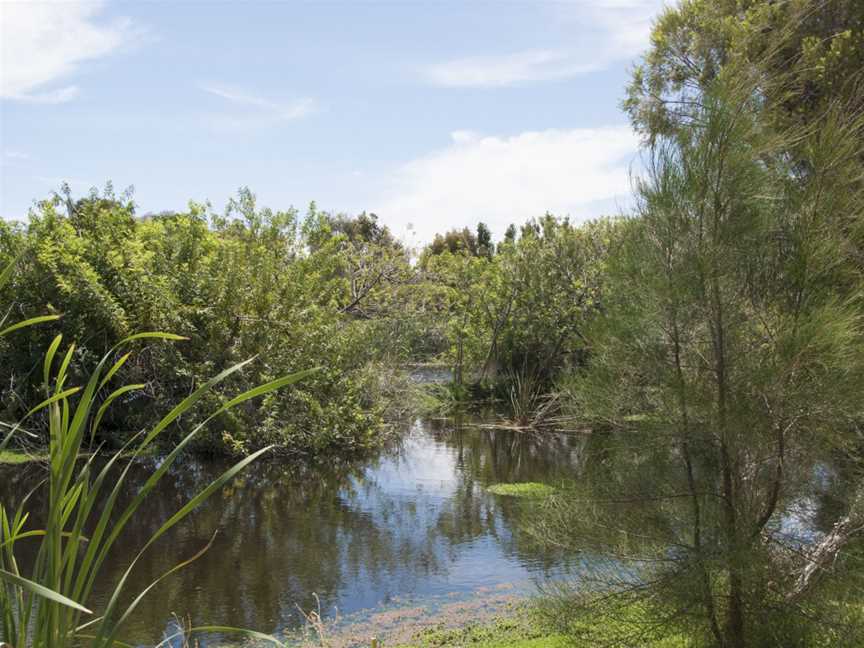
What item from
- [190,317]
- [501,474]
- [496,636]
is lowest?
[501,474]

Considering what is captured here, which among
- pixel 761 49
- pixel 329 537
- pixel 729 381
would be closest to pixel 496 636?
pixel 729 381

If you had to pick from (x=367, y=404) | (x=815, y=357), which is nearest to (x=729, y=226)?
(x=815, y=357)

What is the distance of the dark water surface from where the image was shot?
8.34m

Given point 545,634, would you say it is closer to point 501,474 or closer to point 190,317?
point 501,474

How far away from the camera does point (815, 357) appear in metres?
4.67

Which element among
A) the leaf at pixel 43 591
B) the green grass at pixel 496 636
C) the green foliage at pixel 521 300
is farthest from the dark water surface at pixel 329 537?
the green foliage at pixel 521 300

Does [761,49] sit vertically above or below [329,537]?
above

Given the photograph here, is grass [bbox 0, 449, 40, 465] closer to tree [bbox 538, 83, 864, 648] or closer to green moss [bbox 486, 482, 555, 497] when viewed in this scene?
green moss [bbox 486, 482, 555, 497]

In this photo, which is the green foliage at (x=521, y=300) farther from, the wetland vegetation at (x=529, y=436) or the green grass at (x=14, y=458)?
the green grass at (x=14, y=458)

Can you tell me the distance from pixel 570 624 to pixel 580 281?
1809cm

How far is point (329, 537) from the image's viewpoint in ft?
35.4

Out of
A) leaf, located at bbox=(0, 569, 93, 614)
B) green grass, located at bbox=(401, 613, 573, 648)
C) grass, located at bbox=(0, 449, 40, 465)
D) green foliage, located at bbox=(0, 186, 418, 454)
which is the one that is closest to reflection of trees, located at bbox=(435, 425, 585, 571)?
green grass, located at bbox=(401, 613, 573, 648)

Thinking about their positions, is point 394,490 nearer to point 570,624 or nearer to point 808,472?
point 570,624

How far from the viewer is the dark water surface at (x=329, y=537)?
8344 millimetres
